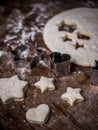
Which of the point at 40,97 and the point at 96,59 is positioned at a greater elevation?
the point at 96,59

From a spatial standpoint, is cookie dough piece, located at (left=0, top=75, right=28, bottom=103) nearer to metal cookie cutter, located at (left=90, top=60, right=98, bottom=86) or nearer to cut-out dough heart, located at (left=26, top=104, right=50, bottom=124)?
cut-out dough heart, located at (left=26, top=104, right=50, bottom=124)

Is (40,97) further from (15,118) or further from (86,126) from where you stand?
(86,126)

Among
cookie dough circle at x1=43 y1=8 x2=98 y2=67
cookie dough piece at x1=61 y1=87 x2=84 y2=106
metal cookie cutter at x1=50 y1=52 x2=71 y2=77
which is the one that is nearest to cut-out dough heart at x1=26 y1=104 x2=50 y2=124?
cookie dough piece at x1=61 y1=87 x2=84 y2=106

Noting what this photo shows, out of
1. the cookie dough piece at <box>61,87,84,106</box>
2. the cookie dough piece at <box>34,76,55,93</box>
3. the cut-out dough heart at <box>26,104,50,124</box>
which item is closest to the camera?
the cut-out dough heart at <box>26,104,50,124</box>

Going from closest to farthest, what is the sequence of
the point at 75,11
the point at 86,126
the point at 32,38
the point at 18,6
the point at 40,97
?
the point at 86,126, the point at 40,97, the point at 32,38, the point at 75,11, the point at 18,6

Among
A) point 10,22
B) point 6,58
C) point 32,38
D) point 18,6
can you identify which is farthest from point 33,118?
point 18,6

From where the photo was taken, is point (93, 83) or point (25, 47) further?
point (25, 47)
